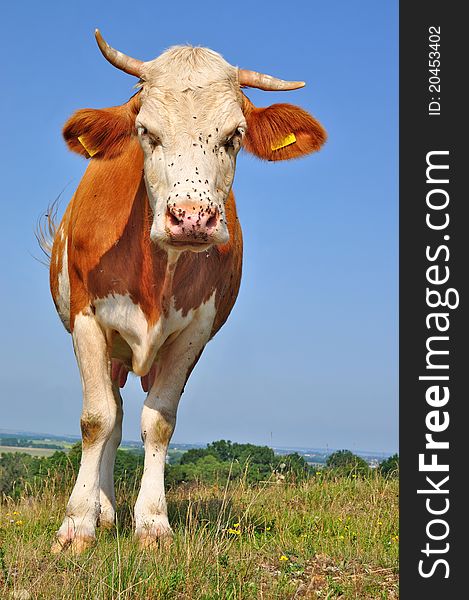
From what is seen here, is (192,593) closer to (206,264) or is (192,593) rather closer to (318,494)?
(206,264)

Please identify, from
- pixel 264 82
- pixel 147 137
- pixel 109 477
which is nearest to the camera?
pixel 147 137

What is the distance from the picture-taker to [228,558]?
5.96 m

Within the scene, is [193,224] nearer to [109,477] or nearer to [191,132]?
[191,132]

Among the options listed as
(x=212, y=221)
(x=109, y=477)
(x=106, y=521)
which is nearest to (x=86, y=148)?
(x=212, y=221)

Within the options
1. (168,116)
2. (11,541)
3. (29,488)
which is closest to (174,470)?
(29,488)

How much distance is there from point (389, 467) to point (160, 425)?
5.83 m

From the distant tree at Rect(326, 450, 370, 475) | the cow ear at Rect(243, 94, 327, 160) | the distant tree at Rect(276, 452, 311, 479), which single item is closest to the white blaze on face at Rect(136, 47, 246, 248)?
the cow ear at Rect(243, 94, 327, 160)

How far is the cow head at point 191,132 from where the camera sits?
617 cm

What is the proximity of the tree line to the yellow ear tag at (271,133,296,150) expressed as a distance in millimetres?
4101

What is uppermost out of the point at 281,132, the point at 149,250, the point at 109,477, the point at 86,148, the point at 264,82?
the point at 264,82

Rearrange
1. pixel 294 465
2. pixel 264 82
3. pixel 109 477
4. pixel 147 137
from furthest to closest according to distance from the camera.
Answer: pixel 294 465, pixel 109 477, pixel 264 82, pixel 147 137

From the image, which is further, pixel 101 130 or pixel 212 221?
pixel 101 130

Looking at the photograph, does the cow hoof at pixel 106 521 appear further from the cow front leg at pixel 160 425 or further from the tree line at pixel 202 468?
the tree line at pixel 202 468

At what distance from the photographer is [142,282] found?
7352 mm
